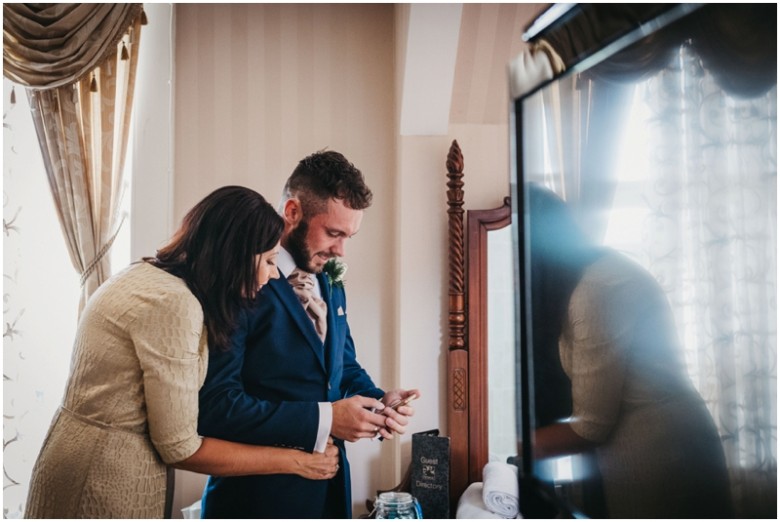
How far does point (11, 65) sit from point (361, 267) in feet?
4.48

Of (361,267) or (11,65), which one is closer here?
(11,65)

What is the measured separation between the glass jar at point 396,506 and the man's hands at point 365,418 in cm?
22

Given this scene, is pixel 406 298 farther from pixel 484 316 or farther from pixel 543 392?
pixel 543 392

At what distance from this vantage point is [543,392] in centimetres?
67

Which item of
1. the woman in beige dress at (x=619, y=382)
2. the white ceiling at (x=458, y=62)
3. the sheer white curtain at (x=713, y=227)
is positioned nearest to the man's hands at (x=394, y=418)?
the white ceiling at (x=458, y=62)

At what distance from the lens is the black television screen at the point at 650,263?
0.44 m

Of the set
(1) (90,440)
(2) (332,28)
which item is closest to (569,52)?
(1) (90,440)

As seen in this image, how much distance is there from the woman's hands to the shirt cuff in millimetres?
20

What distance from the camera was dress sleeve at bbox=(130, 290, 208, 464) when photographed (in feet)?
4.29

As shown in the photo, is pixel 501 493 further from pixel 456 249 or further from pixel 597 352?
pixel 597 352

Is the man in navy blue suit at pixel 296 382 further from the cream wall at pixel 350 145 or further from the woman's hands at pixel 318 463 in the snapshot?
the cream wall at pixel 350 145

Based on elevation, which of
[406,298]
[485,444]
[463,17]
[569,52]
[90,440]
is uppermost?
[463,17]

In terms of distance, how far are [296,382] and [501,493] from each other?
0.76 meters

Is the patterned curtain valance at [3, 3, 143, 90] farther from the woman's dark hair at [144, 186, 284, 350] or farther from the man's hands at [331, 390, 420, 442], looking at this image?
the man's hands at [331, 390, 420, 442]
